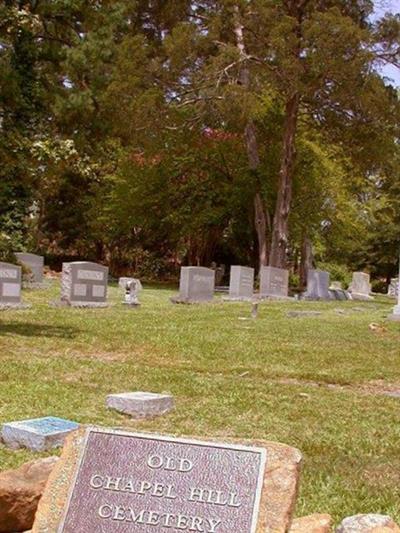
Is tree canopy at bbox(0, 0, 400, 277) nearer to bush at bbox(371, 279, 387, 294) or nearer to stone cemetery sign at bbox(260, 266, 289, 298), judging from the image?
stone cemetery sign at bbox(260, 266, 289, 298)

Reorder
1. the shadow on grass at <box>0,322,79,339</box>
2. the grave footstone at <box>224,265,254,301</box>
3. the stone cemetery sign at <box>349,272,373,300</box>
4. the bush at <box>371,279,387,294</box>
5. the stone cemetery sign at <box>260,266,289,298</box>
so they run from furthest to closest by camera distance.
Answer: the bush at <box>371,279,387,294</box>
the stone cemetery sign at <box>349,272,373,300</box>
the stone cemetery sign at <box>260,266,289,298</box>
the grave footstone at <box>224,265,254,301</box>
the shadow on grass at <box>0,322,79,339</box>

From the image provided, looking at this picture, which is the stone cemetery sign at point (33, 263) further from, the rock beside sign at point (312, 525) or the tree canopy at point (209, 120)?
the rock beside sign at point (312, 525)

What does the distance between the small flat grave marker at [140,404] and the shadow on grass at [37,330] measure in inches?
223

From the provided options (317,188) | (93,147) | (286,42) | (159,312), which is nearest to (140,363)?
(159,312)

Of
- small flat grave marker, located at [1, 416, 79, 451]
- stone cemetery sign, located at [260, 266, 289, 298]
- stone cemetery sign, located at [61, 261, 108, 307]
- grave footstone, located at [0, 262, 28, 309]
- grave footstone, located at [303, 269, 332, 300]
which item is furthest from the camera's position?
grave footstone, located at [303, 269, 332, 300]

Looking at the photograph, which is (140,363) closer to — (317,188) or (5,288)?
(5,288)

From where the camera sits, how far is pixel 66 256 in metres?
45.8

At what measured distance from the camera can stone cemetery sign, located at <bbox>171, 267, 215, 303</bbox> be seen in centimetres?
2300

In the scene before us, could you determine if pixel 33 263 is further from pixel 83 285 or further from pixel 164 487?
pixel 164 487

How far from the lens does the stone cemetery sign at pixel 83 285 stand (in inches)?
763

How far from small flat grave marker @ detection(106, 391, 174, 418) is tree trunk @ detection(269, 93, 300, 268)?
2404cm

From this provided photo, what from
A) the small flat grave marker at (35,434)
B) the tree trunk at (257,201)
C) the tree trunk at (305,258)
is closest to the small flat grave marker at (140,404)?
the small flat grave marker at (35,434)

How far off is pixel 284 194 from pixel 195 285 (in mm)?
9257

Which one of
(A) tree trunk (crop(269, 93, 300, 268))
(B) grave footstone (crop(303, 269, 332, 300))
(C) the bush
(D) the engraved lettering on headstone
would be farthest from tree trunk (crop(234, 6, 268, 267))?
(C) the bush
